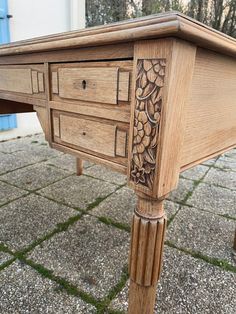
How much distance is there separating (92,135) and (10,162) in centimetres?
182

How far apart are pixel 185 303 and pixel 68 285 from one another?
42 centimetres

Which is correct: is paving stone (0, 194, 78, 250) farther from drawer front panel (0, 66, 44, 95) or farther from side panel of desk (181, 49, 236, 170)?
side panel of desk (181, 49, 236, 170)

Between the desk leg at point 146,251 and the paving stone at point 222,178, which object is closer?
the desk leg at point 146,251

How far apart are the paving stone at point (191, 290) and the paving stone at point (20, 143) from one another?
2083 mm

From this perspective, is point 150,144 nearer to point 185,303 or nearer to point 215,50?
point 215,50

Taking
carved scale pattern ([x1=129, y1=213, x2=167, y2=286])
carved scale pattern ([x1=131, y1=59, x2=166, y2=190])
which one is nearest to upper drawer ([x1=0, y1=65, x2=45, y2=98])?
carved scale pattern ([x1=131, y1=59, x2=166, y2=190])

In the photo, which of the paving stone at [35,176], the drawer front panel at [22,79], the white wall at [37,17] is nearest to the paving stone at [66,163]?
the paving stone at [35,176]

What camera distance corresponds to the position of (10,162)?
2.24m

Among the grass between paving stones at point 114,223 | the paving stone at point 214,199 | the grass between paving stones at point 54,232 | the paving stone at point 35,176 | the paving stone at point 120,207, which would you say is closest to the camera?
the grass between paving stones at point 54,232

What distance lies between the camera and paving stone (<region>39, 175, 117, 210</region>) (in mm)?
1577

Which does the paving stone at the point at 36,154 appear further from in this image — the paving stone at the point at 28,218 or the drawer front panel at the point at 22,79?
the drawer front panel at the point at 22,79

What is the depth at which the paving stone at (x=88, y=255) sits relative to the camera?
956 mm

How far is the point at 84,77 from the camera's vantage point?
2.08 feet

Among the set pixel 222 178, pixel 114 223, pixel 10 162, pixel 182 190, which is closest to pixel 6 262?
pixel 114 223
